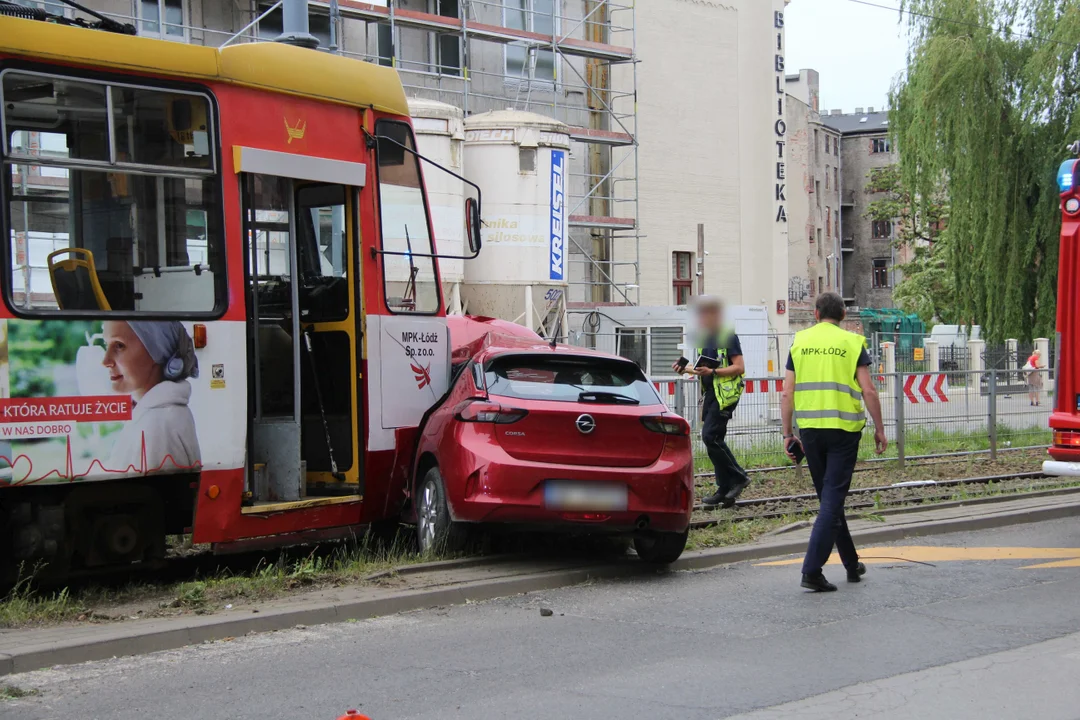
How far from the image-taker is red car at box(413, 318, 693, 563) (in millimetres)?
8641

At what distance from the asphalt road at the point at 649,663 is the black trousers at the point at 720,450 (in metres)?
3.64

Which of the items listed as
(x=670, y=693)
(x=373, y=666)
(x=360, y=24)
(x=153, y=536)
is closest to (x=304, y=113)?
(x=153, y=536)

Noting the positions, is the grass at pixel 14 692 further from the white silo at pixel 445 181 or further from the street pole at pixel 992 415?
the white silo at pixel 445 181

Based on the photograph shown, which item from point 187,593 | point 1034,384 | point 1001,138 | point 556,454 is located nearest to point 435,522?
Result: point 556,454

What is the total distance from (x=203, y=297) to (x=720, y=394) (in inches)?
233

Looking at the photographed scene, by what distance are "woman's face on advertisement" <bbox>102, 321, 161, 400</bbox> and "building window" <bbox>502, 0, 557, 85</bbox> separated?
3253 centimetres

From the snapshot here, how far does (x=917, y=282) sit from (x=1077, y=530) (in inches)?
2025

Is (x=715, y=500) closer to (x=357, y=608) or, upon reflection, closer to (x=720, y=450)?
(x=720, y=450)

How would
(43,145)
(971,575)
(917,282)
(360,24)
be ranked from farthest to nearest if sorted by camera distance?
(917,282)
(360,24)
(971,575)
(43,145)

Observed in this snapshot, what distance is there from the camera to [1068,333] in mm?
11695

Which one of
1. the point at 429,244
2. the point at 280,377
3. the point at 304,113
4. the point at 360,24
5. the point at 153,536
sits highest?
the point at 360,24

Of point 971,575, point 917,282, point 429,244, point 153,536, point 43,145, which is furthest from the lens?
point 917,282

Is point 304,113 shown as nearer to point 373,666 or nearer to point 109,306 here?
point 109,306

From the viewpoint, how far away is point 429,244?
10.3 meters
